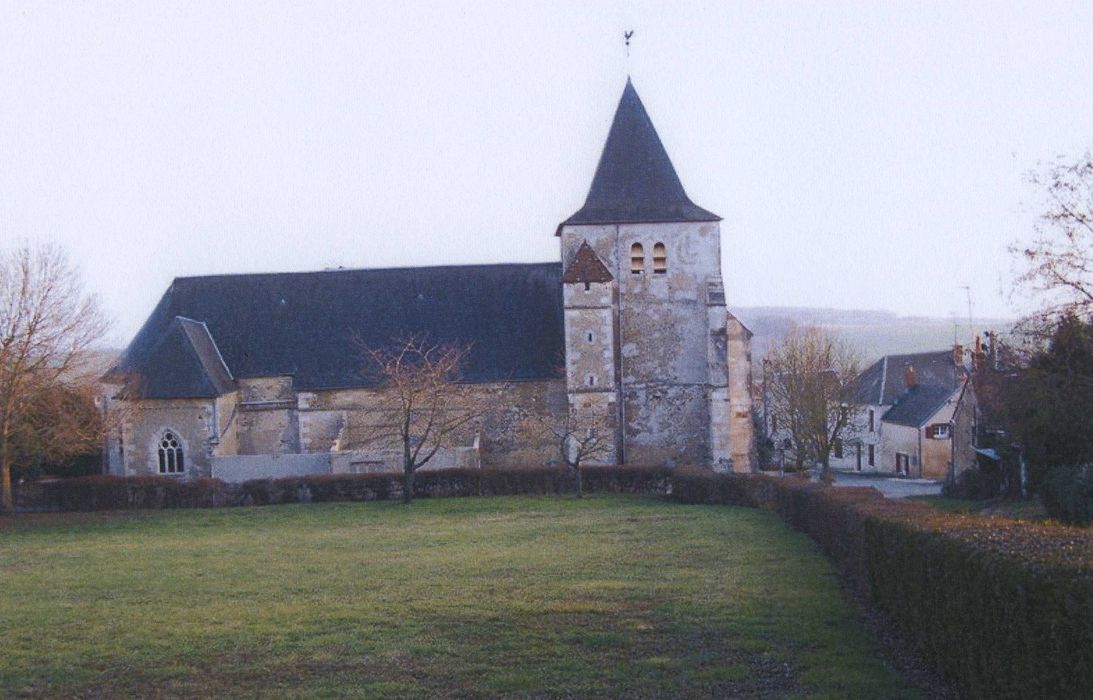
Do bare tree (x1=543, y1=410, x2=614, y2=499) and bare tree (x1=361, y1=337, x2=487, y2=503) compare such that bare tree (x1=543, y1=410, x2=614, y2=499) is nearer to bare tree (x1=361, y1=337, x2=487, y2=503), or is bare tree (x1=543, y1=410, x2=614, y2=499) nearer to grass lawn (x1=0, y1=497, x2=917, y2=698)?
bare tree (x1=361, y1=337, x2=487, y2=503)

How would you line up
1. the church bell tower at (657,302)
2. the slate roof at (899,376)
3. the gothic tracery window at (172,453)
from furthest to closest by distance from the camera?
1. the slate roof at (899,376)
2. the church bell tower at (657,302)
3. the gothic tracery window at (172,453)

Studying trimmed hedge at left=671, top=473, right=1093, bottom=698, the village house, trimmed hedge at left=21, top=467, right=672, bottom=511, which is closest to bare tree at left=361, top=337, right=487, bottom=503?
trimmed hedge at left=21, top=467, right=672, bottom=511

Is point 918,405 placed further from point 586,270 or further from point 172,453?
point 172,453

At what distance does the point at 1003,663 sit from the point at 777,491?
18390 mm

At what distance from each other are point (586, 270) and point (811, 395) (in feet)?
42.2

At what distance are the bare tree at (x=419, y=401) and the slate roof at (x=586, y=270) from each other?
460 centimetres

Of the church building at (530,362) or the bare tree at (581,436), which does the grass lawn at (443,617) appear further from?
the church building at (530,362)

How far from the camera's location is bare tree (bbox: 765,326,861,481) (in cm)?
4212

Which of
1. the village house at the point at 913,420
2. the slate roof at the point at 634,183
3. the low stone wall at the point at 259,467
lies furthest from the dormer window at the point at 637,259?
the village house at the point at 913,420

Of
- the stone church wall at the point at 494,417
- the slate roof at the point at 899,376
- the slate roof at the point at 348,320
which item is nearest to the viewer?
the stone church wall at the point at 494,417

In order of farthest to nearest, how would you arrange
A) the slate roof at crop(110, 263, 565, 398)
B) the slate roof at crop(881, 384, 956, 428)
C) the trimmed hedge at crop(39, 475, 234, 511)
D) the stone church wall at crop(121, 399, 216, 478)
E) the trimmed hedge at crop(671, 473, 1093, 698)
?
the slate roof at crop(881, 384, 956, 428), the slate roof at crop(110, 263, 565, 398), the stone church wall at crop(121, 399, 216, 478), the trimmed hedge at crop(39, 475, 234, 511), the trimmed hedge at crop(671, 473, 1093, 698)

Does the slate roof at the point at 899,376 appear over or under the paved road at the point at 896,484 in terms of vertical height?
over

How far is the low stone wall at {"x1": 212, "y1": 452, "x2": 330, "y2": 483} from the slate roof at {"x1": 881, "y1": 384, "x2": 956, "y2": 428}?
97.3ft

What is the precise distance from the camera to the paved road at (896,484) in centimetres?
3910
